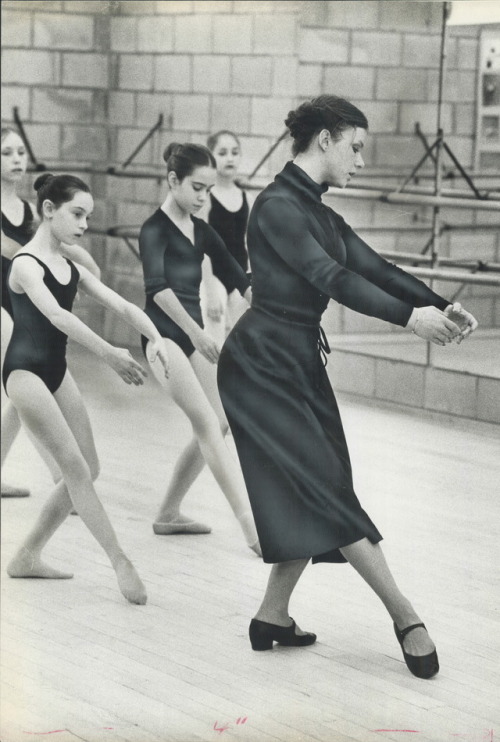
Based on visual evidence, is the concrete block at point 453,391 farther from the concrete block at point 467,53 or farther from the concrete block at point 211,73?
the concrete block at point 211,73

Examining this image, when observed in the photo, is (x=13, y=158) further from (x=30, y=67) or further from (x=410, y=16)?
(x=410, y=16)

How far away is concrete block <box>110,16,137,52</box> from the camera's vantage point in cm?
452

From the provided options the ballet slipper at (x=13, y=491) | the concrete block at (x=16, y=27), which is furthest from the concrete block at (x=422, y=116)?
the ballet slipper at (x=13, y=491)

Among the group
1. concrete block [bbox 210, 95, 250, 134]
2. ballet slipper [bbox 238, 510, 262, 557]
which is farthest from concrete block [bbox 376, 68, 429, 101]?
ballet slipper [bbox 238, 510, 262, 557]

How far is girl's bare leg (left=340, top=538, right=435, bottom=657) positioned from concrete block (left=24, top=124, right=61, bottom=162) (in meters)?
1.55

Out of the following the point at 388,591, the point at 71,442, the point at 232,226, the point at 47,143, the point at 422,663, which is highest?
the point at 47,143

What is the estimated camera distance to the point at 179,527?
5047 mm

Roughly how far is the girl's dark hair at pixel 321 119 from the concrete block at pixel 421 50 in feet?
0.92

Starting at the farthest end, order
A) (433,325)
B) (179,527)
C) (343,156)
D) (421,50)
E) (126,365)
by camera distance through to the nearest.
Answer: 1. (179,527)
2. (126,365)
3. (421,50)
4. (343,156)
5. (433,325)

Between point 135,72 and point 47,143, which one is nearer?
point 135,72

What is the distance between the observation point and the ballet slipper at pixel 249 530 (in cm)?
477

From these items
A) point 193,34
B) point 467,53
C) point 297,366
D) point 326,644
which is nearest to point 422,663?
point 326,644

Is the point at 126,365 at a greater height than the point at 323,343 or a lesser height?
lesser

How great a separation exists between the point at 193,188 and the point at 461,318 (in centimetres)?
101
